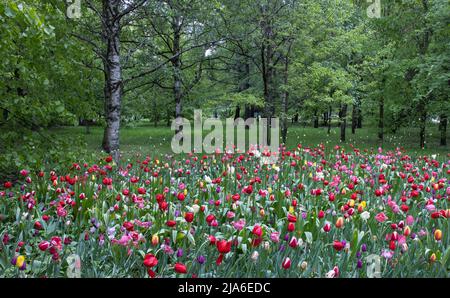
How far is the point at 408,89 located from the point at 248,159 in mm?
11926

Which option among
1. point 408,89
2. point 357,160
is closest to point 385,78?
point 408,89

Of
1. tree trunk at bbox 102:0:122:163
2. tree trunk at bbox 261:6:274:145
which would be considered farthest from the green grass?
tree trunk at bbox 102:0:122:163

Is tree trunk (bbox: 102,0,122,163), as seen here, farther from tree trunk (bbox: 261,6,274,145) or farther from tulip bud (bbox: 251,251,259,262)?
tree trunk (bbox: 261,6,274,145)

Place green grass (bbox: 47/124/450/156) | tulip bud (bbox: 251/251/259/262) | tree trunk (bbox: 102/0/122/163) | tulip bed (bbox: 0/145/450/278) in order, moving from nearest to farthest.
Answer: tulip bud (bbox: 251/251/259/262) < tulip bed (bbox: 0/145/450/278) < tree trunk (bbox: 102/0/122/163) < green grass (bbox: 47/124/450/156)

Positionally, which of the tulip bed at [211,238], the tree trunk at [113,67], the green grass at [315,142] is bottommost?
the tulip bed at [211,238]

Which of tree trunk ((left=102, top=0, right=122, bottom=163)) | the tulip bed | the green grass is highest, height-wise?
tree trunk ((left=102, top=0, right=122, bottom=163))

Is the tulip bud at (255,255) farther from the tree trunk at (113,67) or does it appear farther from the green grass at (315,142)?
the green grass at (315,142)

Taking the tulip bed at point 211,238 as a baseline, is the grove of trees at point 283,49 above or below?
above

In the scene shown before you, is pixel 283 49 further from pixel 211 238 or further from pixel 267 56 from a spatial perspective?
pixel 211 238

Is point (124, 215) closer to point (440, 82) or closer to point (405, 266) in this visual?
point (405, 266)

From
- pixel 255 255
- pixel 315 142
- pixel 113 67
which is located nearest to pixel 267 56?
pixel 315 142

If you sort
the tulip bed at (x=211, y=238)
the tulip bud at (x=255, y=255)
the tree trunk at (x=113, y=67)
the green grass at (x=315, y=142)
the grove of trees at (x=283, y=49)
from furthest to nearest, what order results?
the green grass at (x=315, y=142)
the grove of trees at (x=283, y=49)
the tree trunk at (x=113, y=67)
the tulip bed at (x=211, y=238)
the tulip bud at (x=255, y=255)

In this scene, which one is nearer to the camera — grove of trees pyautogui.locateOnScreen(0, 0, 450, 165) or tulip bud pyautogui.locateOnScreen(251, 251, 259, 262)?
tulip bud pyautogui.locateOnScreen(251, 251, 259, 262)

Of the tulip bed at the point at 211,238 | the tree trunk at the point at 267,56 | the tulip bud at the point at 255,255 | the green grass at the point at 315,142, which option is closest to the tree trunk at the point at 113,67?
the green grass at the point at 315,142
